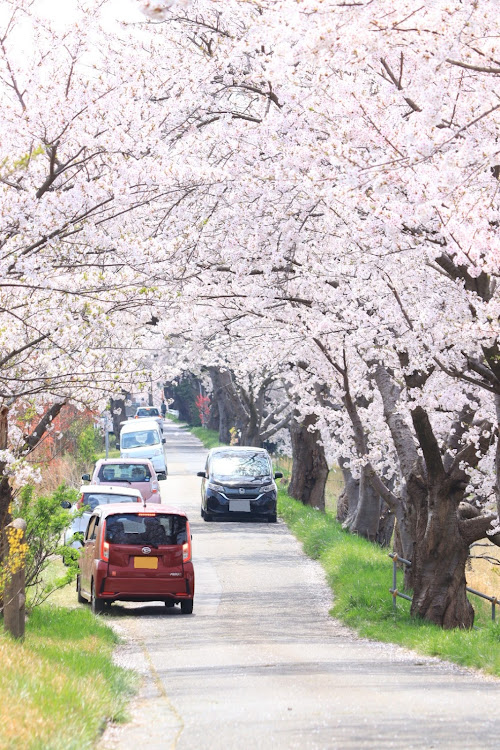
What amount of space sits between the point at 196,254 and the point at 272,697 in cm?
869

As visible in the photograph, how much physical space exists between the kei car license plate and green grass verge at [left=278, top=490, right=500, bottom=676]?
172 centimetres

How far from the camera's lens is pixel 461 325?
11.1 meters

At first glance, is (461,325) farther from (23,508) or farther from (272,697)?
(23,508)

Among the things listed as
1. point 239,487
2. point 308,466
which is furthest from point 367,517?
point 308,466

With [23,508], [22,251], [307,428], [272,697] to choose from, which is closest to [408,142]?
[22,251]

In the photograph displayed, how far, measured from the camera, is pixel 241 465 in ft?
93.7

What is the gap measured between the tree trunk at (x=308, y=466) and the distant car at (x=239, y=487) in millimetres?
3346

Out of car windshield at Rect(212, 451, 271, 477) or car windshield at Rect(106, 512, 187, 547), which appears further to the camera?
car windshield at Rect(212, 451, 271, 477)

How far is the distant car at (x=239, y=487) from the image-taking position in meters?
28.2

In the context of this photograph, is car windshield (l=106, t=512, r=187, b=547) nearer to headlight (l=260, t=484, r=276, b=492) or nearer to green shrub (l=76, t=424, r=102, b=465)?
→ headlight (l=260, t=484, r=276, b=492)

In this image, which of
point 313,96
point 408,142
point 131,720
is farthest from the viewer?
point 313,96

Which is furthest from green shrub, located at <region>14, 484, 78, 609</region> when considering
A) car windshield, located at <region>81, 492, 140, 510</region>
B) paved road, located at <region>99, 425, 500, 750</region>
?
car windshield, located at <region>81, 492, 140, 510</region>

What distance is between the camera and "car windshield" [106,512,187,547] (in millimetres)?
15688

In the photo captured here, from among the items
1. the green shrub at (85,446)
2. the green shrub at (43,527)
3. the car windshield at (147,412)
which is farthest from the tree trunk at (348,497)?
the car windshield at (147,412)
